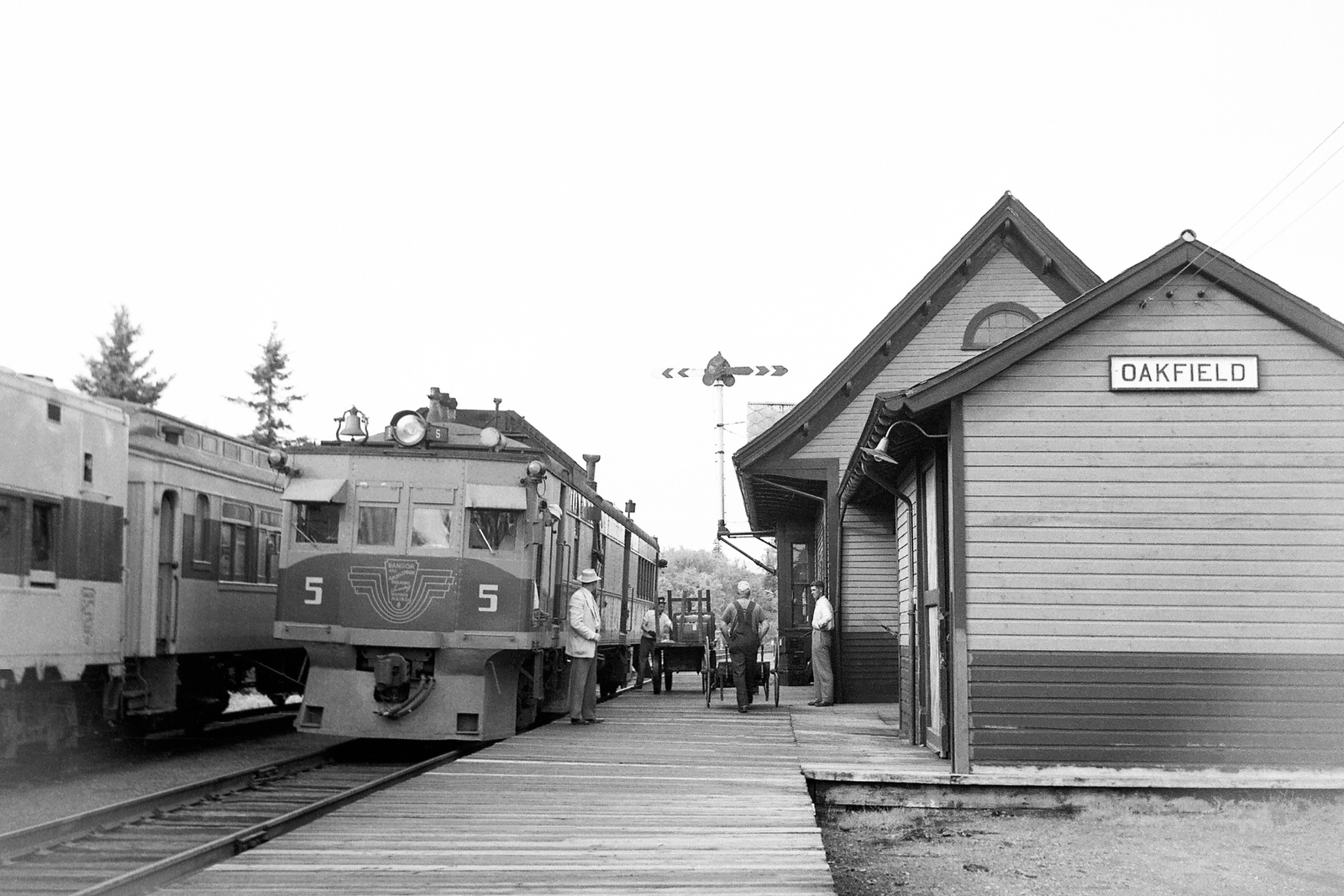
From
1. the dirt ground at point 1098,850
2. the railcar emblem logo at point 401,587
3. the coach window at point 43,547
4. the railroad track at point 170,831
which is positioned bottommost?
the dirt ground at point 1098,850

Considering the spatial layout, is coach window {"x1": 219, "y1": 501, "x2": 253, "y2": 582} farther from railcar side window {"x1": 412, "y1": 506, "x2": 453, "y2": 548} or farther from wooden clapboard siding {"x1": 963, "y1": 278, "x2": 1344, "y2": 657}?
wooden clapboard siding {"x1": 963, "y1": 278, "x2": 1344, "y2": 657}

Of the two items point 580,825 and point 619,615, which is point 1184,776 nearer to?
point 580,825

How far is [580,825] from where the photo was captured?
8172mm

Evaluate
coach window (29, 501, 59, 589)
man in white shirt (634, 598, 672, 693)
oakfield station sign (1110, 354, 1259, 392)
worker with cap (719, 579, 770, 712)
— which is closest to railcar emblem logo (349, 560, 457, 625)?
coach window (29, 501, 59, 589)

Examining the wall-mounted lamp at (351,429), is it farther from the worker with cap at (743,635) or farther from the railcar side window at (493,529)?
the worker with cap at (743,635)

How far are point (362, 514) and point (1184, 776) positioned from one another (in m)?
7.62

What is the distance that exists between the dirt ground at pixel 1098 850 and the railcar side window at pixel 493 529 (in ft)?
13.5

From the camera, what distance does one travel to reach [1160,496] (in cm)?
1069

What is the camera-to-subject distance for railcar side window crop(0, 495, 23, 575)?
10.8 m

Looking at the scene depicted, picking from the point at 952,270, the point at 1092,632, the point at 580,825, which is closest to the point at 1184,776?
the point at 1092,632

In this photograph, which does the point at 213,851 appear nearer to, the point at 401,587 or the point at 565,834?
the point at 565,834

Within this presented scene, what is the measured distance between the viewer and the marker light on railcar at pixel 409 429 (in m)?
12.8

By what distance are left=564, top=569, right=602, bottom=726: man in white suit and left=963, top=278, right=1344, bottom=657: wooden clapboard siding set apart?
517cm

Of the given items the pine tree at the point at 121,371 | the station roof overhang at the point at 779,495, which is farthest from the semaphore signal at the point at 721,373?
the pine tree at the point at 121,371
